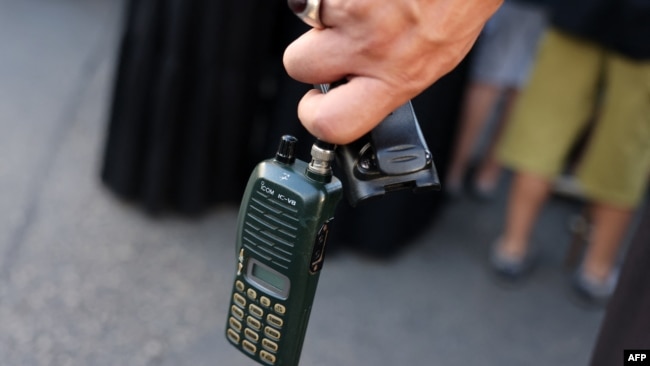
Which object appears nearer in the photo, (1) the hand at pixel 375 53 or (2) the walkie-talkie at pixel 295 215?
(1) the hand at pixel 375 53

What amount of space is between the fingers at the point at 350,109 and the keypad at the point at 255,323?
0.32m

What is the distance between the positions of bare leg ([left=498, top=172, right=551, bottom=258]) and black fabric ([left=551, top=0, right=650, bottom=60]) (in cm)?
56

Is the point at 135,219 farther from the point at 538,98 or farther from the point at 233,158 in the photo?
the point at 538,98

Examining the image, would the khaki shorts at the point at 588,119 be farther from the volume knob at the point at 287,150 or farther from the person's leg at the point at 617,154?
the volume knob at the point at 287,150

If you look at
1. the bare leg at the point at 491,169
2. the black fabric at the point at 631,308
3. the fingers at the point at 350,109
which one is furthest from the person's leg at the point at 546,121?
the fingers at the point at 350,109

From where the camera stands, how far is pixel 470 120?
333 cm

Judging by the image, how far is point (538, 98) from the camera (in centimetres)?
277

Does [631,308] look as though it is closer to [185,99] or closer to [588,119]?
[588,119]

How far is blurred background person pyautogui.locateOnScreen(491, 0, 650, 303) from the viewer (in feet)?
8.14

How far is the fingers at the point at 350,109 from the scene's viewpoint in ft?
3.11

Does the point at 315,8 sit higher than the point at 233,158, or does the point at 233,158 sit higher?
the point at 315,8

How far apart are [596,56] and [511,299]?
0.89m

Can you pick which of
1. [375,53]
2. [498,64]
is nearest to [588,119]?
[498,64]

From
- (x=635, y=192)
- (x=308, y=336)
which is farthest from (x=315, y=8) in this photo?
(x=635, y=192)
